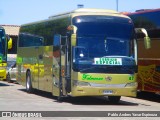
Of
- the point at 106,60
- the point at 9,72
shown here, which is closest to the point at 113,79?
the point at 106,60

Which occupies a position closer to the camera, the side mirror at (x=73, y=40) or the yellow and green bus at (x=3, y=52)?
the side mirror at (x=73, y=40)

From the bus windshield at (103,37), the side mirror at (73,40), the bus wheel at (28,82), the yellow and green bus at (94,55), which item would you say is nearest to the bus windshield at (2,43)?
the bus wheel at (28,82)

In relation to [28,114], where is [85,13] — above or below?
above

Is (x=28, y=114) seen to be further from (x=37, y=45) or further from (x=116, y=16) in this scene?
(x=37, y=45)

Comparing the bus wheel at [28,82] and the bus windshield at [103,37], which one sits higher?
the bus windshield at [103,37]

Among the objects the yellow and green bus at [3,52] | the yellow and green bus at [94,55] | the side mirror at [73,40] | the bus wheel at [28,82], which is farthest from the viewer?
the yellow and green bus at [3,52]

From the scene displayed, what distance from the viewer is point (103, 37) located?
1769cm

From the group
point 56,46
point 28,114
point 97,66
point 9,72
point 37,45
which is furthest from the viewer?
point 9,72

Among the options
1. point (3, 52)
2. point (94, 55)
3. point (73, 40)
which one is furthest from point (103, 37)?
point (3, 52)

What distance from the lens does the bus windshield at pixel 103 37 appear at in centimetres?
1738

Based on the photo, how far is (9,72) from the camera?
3312 centimetres

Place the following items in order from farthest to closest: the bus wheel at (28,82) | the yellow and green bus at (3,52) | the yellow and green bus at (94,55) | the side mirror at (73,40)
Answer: the yellow and green bus at (3,52)
the bus wheel at (28,82)
the yellow and green bus at (94,55)
the side mirror at (73,40)

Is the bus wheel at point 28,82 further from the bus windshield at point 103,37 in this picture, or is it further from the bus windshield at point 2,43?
the bus windshield at point 103,37

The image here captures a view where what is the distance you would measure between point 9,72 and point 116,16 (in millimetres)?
16402
